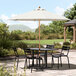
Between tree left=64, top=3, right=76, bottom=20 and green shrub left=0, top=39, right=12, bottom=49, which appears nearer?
green shrub left=0, top=39, right=12, bottom=49

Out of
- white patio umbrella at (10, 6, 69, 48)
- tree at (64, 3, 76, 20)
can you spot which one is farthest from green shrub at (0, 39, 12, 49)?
tree at (64, 3, 76, 20)

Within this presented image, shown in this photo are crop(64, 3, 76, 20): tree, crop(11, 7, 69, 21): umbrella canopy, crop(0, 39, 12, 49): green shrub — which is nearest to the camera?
crop(11, 7, 69, 21): umbrella canopy

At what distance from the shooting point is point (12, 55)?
12.6 m

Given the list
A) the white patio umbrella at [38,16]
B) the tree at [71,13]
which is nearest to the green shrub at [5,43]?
the white patio umbrella at [38,16]

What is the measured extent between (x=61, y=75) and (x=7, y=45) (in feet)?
21.7

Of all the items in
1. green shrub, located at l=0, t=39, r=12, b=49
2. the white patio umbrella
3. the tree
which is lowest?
green shrub, located at l=0, t=39, r=12, b=49

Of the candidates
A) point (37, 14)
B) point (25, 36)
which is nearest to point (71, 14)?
point (25, 36)

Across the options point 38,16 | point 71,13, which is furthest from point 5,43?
point 71,13

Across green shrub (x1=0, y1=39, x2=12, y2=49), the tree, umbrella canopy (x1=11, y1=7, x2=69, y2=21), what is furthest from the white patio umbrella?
the tree

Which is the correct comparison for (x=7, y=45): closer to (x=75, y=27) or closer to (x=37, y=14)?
(x=37, y=14)

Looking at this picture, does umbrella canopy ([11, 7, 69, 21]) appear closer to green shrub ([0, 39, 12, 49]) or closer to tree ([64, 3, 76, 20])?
green shrub ([0, 39, 12, 49])

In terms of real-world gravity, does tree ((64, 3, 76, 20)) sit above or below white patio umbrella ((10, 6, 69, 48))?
above

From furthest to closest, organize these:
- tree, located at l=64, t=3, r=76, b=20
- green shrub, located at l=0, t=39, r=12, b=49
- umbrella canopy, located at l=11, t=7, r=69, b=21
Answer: tree, located at l=64, t=3, r=76, b=20 < green shrub, located at l=0, t=39, r=12, b=49 < umbrella canopy, located at l=11, t=7, r=69, b=21

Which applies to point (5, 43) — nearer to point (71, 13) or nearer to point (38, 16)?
point (38, 16)
